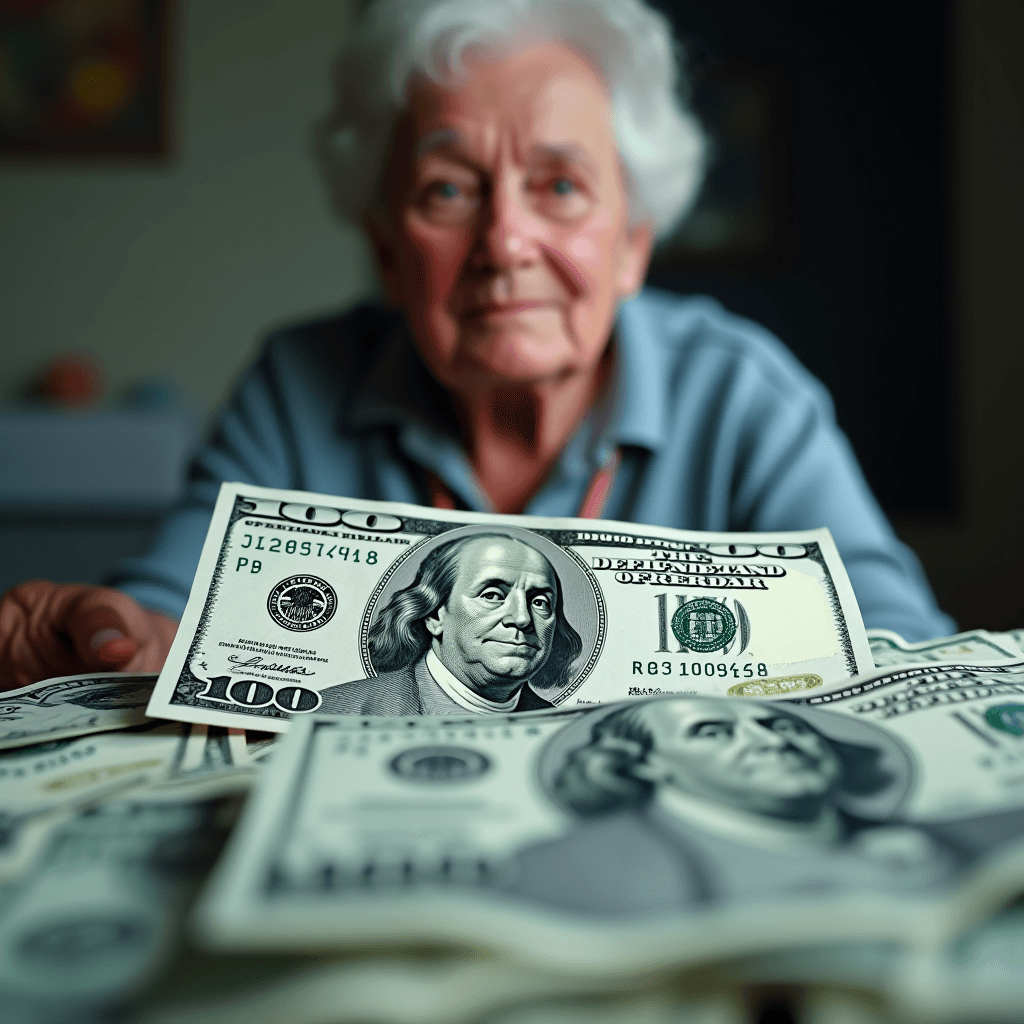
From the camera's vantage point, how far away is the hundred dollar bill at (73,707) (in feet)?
1.64

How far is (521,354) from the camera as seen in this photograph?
0.91m

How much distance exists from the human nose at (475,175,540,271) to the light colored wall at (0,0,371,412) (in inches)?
98.1

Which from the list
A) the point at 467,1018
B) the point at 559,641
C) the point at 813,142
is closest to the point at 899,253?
the point at 813,142

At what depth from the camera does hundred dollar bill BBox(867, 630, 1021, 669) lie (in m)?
0.61

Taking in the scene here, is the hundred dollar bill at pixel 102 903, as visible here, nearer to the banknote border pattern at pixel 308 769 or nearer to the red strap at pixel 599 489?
the banknote border pattern at pixel 308 769

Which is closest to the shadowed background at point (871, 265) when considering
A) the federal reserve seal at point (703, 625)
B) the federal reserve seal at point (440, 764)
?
the federal reserve seal at point (703, 625)

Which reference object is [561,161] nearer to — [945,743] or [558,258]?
[558,258]

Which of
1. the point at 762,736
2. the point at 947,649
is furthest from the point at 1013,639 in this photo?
the point at 762,736

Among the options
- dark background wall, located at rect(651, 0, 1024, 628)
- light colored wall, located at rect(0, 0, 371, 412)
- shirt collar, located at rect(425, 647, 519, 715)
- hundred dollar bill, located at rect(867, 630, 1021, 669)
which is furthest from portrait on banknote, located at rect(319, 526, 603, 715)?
light colored wall, located at rect(0, 0, 371, 412)

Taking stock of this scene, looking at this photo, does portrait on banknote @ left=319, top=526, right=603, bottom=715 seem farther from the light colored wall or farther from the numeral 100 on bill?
the light colored wall

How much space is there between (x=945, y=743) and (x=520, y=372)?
593 millimetres

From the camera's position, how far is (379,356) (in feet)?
3.73

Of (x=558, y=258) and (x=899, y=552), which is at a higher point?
(x=558, y=258)

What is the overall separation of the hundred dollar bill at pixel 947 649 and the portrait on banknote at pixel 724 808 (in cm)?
21
